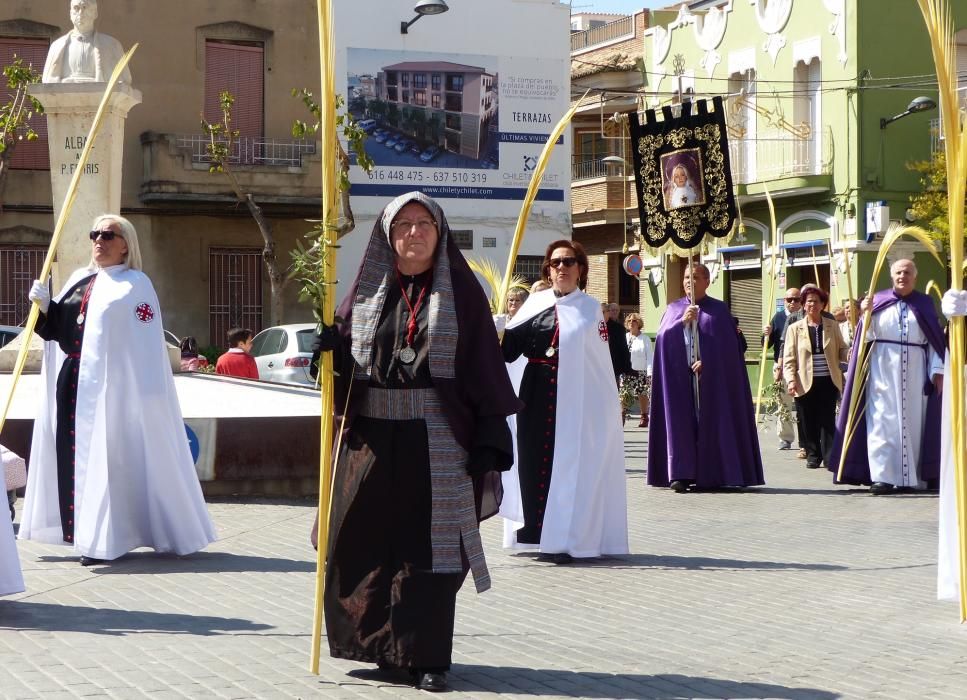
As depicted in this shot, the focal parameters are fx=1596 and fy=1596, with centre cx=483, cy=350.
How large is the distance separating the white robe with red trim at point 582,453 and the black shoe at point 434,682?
3536 mm

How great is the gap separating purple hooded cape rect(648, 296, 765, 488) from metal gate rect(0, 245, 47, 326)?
19739mm

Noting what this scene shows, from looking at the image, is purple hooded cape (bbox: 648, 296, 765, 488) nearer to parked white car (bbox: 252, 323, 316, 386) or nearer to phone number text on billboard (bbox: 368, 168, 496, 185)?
parked white car (bbox: 252, 323, 316, 386)

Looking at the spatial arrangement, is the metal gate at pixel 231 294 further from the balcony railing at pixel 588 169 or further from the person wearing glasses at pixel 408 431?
the person wearing glasses at pixel 408 431

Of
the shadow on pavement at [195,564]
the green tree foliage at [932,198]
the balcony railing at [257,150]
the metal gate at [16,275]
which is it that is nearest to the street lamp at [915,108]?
the green tree foliage at [932,198]

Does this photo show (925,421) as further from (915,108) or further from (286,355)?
(915,108)

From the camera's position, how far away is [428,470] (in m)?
6.03

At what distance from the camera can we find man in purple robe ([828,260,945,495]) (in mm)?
13539

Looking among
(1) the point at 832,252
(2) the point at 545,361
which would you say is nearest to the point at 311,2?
(1) the point at 832,252

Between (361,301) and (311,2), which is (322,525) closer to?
(361,301)

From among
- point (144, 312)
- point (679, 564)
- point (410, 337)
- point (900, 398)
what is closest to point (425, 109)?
point (900, 398)

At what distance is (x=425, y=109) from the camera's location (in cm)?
3634

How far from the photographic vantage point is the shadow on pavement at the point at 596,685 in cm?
580

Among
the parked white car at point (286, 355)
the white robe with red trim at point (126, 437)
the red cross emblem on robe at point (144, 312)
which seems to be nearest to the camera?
the white robe with red trim at point (126, 437)

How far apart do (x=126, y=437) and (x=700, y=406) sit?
6.27m
